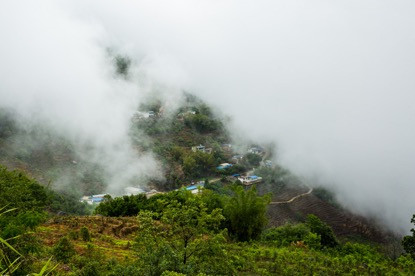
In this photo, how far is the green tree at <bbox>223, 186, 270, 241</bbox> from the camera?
16391 millimetres

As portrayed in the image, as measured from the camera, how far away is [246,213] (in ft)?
53.9

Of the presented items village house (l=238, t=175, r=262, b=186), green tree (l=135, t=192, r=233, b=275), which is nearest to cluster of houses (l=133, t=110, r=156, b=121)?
village house (l=238, t=175, r=262, b=186)

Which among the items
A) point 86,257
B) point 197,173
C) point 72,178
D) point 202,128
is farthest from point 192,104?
point 86,257

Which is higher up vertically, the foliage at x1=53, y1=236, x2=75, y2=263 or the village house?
the village house

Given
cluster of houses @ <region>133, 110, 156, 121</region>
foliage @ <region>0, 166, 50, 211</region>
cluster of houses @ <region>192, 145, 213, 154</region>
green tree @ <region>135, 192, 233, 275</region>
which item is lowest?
green tree @ <region>135, 192, 233, 275</region>

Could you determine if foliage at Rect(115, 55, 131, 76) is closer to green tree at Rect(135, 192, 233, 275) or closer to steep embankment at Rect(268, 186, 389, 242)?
steep embankment at Rect(268, 186, 389, 242)

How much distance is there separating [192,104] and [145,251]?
5255 centimetres

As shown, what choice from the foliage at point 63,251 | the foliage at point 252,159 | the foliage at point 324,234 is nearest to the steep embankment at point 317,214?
the foliage at point 252,159

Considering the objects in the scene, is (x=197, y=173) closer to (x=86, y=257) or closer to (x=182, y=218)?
(x=86, y=257)

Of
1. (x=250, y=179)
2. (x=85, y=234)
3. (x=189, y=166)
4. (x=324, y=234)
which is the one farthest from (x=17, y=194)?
(x=250, y=179)

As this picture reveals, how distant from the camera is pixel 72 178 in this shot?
31750 mm

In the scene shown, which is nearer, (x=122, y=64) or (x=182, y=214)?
(x=182, y=214)

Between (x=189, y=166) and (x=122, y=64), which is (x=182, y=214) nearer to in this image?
(x=189, y=166)

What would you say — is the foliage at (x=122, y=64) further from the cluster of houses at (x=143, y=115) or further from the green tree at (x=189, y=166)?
the green tree at (x=189, y=166)
